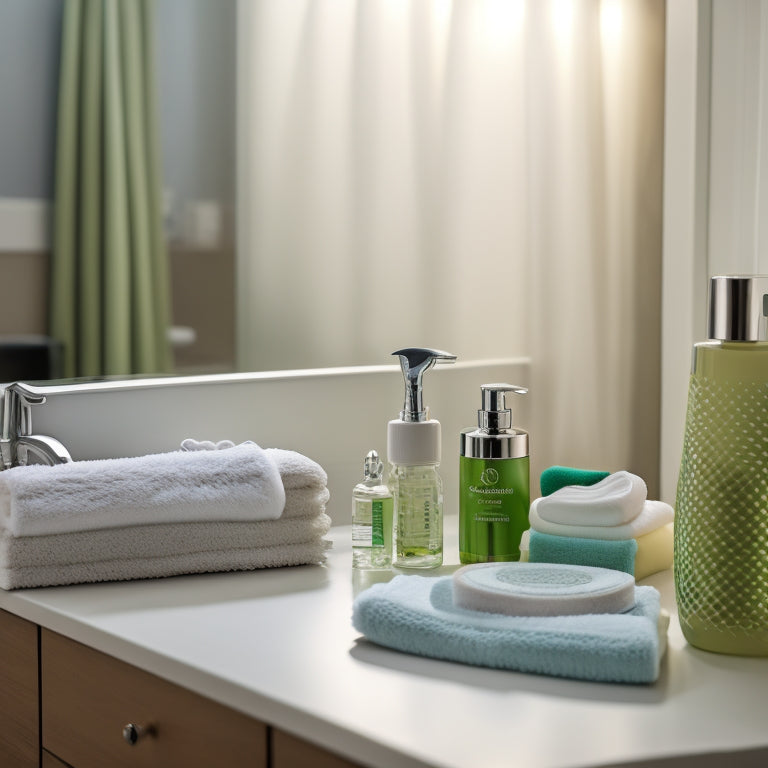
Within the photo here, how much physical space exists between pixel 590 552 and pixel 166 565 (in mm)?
424

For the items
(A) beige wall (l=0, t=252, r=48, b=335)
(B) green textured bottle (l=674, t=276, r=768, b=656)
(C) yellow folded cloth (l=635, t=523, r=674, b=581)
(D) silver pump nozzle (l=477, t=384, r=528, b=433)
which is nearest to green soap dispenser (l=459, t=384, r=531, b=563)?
(D) silver pump nozzle (l=477, t=384, r=528, b=433)

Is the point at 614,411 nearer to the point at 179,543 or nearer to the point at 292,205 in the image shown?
the point at 292,205

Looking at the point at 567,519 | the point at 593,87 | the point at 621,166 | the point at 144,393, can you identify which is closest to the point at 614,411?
the point at 621,166

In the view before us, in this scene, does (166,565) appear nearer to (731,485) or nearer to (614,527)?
(614,527)

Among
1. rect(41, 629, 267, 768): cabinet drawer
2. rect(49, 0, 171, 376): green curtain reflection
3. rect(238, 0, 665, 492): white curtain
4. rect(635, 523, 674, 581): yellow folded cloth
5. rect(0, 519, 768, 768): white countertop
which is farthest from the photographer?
rect(238, 0, 665, 492): white curtain

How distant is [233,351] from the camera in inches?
51.7

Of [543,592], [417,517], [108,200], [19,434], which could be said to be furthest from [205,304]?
A: [543,592]

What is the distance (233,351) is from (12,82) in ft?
1.30

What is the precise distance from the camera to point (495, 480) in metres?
1.10

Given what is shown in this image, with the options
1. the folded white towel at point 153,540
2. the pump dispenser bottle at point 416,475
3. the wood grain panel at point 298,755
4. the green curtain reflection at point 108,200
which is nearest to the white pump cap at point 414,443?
the pump dispenser bottle at point 416,475

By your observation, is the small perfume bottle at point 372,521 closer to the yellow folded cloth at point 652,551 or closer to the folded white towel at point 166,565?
the folded white towel at point 166,565

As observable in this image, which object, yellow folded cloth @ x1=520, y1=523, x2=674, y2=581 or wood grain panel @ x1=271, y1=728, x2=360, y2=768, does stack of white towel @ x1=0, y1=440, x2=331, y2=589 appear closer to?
yellow folded cloth @ x1=520, y1=523, x2=674, y2=581

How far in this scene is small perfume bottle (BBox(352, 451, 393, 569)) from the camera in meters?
1.13

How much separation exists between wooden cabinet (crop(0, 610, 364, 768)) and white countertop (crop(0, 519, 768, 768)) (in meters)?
0.02
